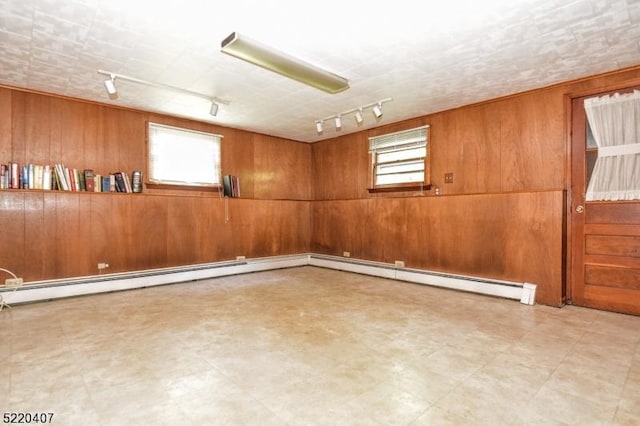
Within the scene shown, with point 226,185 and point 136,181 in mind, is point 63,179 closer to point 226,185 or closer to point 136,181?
point 136,181

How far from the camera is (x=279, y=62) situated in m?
3.20

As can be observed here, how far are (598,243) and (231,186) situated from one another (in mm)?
5428

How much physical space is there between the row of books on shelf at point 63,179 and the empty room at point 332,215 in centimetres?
2

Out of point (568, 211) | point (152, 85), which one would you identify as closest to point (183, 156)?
point (152, 85)

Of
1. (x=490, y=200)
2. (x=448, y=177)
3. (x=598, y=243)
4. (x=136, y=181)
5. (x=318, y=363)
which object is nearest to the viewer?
(x=318, y=363)

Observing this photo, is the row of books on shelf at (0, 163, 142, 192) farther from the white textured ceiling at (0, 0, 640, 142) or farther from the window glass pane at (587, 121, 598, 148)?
the window glass pane at (587, 121, 598, 148)

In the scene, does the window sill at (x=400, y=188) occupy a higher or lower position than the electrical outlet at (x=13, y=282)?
higher

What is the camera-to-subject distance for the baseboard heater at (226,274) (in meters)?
4.07

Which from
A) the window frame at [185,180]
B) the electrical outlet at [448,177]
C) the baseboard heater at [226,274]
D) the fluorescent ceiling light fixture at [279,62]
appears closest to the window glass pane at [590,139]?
the electrical outlet at [448,177]

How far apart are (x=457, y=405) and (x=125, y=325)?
9.86 ft

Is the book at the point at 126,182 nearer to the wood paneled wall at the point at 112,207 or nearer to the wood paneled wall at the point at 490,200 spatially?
the wood paneled wall at the point at 112,207

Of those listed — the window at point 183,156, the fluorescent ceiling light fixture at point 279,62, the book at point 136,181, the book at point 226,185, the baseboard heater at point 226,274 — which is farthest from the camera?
the book at point 226,185

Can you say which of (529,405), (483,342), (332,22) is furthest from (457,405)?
(332,22)

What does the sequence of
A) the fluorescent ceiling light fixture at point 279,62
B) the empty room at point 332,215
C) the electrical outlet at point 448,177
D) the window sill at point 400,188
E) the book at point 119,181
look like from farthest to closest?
the window sill at point 400,188 → the electrical outlet at point 448,177 → the book at point 119,181 → the fluorescent ceiling light fixture at point 279,62 → the empty room at point 332,215
